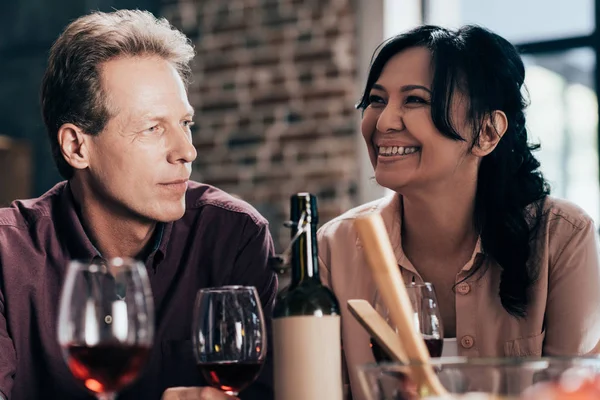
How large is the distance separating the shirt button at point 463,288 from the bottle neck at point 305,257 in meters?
0.75

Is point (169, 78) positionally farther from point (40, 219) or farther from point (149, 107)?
point (40, 219)

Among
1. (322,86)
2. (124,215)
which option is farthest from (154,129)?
(322,86)

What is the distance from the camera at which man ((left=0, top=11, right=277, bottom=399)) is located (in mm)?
1717

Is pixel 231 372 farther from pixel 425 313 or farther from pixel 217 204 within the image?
pixel 217 204

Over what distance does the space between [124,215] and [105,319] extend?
1051mm

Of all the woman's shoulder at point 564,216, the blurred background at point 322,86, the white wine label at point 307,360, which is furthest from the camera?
the blurred background at point 322,86

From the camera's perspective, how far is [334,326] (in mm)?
1025

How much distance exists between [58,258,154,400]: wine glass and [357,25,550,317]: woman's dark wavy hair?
1.06 metres

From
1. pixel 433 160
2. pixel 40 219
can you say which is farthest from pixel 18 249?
pixel 433 160

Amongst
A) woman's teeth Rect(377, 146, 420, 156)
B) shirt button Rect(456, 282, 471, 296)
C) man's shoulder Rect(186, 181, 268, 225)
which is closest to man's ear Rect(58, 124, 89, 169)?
man's shoulder Rect(186, 181, 268, 225)

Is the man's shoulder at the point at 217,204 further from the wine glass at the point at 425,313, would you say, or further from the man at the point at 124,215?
the wine glass at the point at 425,313

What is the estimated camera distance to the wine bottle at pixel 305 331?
100 cm

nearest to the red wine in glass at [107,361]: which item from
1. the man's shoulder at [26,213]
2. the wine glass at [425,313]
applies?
the wine glass at [425,313]

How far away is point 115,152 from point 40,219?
0.72 feet
